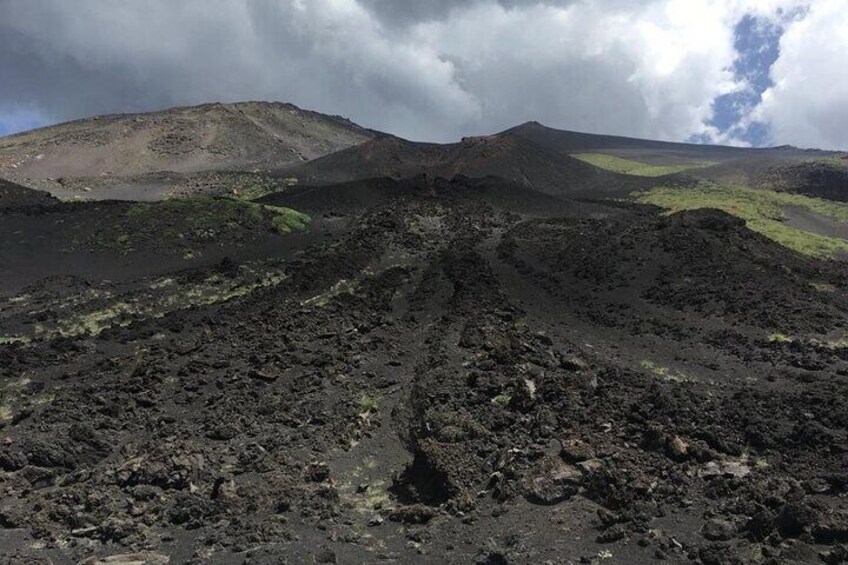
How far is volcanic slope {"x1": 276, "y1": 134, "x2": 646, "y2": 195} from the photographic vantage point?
7475 centimetres

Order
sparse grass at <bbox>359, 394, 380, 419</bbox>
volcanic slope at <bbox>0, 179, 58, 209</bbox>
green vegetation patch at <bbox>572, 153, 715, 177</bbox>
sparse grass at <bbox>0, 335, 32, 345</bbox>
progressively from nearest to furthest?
1. sparse grass at <bbox>359, 394, 380, 419</bbox>
2. sparse grass at <bbox>0, 335, 32, 345</bbox>
3. volcanic slope at <bbox>0, 179, 58, 209</bbox>
4. green vegetation patch at <bbox>572, 153, 715, 177</bbox>

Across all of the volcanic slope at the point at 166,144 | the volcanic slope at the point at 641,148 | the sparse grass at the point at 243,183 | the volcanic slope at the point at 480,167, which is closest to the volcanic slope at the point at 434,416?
the sparse grass at the point at 243,183

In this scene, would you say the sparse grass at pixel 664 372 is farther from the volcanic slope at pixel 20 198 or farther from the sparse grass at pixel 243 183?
the sparse grass at pixel 243 183

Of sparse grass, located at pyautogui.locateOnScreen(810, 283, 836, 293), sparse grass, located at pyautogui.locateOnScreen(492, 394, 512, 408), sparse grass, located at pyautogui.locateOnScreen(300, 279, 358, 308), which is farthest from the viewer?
sparse grass, located at pyautogui.locateOnScreen(810, 283, 836, 293)

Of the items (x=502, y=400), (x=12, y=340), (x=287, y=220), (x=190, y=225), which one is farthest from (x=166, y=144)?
(x=502, y=400)

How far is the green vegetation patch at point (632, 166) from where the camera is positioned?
106 metres

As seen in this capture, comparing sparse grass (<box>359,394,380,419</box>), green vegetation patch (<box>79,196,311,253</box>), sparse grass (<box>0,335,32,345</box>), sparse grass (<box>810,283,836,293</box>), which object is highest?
green vegetation patch (<box>79,196,311,253</box>)

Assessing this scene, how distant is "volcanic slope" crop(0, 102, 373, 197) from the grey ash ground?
54.9 meters

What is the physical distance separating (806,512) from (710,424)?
16.4 ft

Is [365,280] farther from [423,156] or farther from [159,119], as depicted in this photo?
[159,119]

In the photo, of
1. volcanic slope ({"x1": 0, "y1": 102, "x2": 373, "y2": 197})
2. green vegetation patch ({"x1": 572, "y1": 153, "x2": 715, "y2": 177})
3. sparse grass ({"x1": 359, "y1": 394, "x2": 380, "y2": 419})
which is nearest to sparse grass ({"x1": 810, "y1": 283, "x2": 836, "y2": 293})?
sparse grass ({"x1": 359, "y1": 394, "x2": 380, "y2": 419})

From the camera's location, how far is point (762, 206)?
213 feet

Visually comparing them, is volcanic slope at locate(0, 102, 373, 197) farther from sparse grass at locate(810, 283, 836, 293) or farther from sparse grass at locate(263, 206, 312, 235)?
sparse grass at locate(810, 283, 836, 293)

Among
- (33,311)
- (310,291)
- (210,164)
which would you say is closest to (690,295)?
(310,291)
